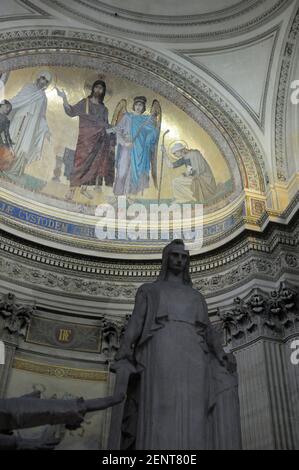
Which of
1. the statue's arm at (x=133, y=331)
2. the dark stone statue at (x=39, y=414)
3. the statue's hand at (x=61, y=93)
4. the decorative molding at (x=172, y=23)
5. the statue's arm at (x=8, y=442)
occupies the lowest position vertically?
the statue's arm at (x=8, y=442)

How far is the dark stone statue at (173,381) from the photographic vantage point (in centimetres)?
367

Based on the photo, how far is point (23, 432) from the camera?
886cm

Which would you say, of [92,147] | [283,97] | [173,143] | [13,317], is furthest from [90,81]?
[13,317]

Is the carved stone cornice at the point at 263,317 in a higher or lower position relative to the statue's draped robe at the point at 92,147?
lower

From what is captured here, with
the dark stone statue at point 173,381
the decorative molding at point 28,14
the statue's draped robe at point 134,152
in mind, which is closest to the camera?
the dark stone statue at point 173,381

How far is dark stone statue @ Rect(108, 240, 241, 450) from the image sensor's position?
3672 mm

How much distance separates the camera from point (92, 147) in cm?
1292

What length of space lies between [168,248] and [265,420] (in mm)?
4930

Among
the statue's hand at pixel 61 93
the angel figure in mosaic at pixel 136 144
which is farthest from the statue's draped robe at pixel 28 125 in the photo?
the angel figure in mosaic at pixel 136 144

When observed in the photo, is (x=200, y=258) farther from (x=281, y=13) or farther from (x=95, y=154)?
(x=281, y=13)

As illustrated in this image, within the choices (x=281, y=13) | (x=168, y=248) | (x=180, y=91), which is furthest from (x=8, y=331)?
(x=281, y=13)

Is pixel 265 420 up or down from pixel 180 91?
down

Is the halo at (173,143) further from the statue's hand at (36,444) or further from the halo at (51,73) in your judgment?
the statue's hand at (36,444)

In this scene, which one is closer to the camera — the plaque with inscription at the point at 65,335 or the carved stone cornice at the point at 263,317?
the carved stone cornice at the point at 263,317
